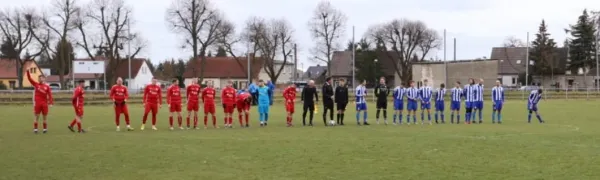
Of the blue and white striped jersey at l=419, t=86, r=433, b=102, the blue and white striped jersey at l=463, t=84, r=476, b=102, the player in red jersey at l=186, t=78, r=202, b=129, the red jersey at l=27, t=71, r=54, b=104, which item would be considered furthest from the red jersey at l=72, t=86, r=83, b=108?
the blue and white striped jersey at l=463, t=84, r=476, b=102

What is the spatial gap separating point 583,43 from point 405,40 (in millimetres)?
23183

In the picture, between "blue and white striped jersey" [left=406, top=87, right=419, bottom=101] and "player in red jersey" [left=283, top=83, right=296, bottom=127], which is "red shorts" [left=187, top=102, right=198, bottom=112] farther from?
"blue and white striped jersey" [left=406, top=87, right=419, bottom=101]

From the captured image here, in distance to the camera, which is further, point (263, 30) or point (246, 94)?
point (263, 30)

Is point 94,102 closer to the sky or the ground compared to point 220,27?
closer to the ground

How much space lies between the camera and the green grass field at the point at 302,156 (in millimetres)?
10102

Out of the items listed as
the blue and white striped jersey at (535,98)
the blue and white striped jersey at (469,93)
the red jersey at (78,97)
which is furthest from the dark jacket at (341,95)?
the red jersey at (78,97)

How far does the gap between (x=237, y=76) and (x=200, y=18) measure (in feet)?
98.5

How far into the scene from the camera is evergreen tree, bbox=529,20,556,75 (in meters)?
85.7

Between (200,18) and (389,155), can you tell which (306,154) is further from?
(200,18)

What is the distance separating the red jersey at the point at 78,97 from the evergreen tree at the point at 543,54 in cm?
7724

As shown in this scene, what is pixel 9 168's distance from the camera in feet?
35.4

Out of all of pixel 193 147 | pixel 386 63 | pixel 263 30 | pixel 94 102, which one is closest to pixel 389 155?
pixel 193 147

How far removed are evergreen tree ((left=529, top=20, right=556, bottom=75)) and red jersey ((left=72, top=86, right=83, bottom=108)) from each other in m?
77.2

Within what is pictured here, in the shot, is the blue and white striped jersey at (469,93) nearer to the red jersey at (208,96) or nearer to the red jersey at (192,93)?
the red jersey at (208,96)
